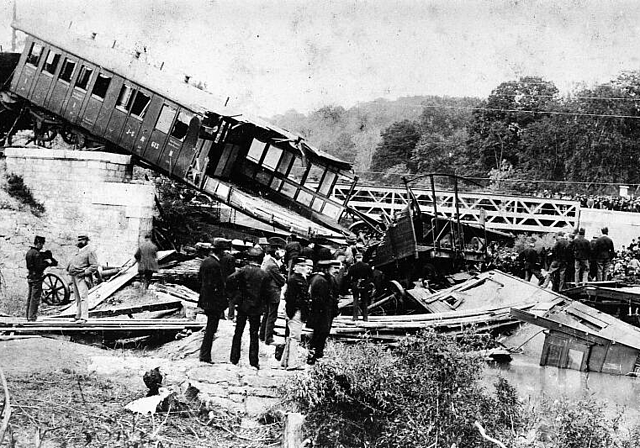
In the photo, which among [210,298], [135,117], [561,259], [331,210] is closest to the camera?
[210,298]

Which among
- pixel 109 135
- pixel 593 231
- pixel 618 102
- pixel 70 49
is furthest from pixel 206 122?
pixel 618 102

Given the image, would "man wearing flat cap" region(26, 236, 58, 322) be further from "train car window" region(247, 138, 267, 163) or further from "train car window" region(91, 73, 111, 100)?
"train car window" region(247, 138, 267, 163)

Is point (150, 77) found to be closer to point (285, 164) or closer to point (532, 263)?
point (285, 164)

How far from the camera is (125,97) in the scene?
19.8 metres

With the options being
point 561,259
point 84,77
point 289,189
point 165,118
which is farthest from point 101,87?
point 561,259

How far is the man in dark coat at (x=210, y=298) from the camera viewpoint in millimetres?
9477

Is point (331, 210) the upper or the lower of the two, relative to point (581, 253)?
upper

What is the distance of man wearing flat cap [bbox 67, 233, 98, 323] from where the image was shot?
462 inches

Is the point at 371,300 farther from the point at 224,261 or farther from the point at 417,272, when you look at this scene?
the point at 224,261

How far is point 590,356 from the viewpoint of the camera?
457 inches

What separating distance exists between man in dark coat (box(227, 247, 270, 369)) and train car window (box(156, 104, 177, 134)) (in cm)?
1081

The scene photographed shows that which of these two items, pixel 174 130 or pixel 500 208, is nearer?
pixel 174 130

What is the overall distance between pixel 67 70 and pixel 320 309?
14.7 meters

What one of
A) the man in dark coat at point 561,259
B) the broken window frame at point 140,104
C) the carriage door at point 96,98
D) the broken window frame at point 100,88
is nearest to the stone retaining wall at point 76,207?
the broken window frame at point 140,104
